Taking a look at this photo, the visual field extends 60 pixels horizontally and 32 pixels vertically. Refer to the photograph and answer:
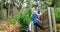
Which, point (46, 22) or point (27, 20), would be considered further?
point (27, 20)

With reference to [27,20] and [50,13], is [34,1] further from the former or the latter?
[50,13]

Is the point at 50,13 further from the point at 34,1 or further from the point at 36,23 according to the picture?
the point at 34,1

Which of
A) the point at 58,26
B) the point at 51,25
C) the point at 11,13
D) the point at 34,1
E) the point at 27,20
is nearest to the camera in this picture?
the point at 51,25

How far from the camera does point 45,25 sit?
7.36 meters

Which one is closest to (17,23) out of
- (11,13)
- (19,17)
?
(19,17)

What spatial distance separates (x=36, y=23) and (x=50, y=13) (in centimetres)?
64

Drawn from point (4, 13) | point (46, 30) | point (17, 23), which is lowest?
point (4, 13)

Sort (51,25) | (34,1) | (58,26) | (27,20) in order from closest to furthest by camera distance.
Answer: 1. (51,25)
2. (58,26)
3. (27,20)
4. (34,1)

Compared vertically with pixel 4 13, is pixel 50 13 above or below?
above

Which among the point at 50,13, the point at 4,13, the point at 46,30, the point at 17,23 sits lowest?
the point at 4,13

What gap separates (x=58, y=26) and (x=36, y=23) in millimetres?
990

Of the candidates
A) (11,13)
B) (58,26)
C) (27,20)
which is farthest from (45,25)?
(11,13)

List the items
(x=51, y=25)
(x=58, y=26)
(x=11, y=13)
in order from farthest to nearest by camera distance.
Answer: (x=11, y=13) < (x=58, y=26) < (x=51, y=25)

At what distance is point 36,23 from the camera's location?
7.27m
